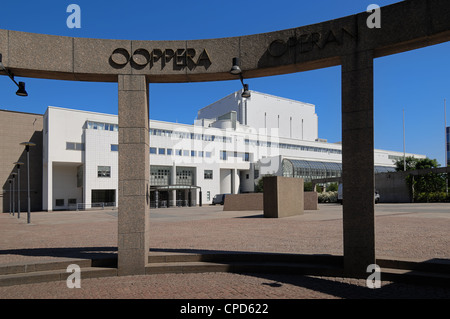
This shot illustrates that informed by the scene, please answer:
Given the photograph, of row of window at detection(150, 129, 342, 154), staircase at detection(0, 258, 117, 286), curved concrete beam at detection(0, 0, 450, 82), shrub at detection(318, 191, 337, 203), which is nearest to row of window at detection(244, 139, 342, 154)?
row of window at detection(150, 129, 342, 154)

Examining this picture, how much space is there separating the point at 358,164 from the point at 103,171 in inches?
1817

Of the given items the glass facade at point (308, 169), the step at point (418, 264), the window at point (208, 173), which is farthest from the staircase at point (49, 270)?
the glass facade at point (308, 169)

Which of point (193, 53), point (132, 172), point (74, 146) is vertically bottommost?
point (132, 172)

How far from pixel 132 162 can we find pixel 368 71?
4.91 m

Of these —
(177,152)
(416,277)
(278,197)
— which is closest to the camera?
(416,277)

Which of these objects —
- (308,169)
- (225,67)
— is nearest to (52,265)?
(225,67)

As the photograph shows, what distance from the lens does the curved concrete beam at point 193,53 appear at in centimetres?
640

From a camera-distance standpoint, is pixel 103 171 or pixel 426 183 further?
pixel 103 171

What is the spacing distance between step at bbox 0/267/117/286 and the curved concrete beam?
398 centimetres

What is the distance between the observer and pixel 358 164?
6172 mm

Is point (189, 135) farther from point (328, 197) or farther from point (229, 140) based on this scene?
point (328, 197)

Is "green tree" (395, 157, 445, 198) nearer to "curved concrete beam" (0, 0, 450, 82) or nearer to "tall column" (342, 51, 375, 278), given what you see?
"tall column" (342, 51, 375, 278)
